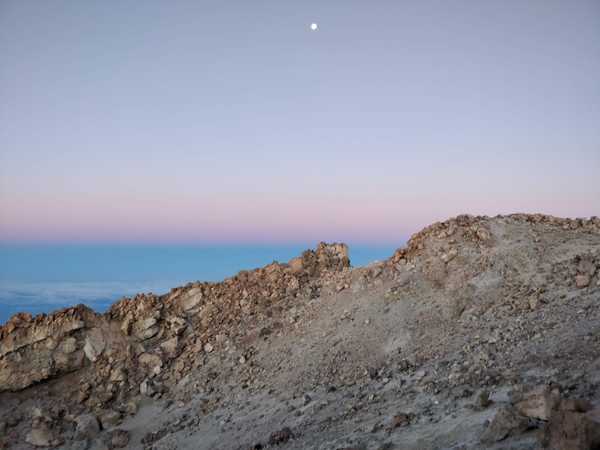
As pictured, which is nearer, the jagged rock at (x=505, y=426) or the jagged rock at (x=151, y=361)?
the jagged rock at (x=505, y=426)

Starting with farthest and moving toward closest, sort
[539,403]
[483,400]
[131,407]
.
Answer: [131,407] < [483,400] < [539,403]

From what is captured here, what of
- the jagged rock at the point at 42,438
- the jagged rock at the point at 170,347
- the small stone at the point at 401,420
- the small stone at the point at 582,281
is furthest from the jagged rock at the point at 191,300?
the small stone at the point at 582,281

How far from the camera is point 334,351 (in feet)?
42.5

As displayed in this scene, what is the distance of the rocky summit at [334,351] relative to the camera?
371 inches

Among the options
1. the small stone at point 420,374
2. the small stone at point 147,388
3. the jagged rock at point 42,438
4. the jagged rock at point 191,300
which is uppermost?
the jagged rock at point 191,300

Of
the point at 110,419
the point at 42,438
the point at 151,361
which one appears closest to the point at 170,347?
the point at 151,361

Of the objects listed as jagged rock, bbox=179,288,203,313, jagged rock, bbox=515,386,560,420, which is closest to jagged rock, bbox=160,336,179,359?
jagged rock, bbox=179,288,203,313

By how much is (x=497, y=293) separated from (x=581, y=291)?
177cm

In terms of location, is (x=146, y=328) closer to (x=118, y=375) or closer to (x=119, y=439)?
(x=118, y=375)

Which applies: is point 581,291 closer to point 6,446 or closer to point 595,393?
point 595,393

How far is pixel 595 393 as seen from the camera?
768cm

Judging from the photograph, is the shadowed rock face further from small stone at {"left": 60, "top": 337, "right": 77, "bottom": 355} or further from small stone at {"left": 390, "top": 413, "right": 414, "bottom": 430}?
small stone at {"left": 390, "top": 413, "right": 414, "bottom": 430}

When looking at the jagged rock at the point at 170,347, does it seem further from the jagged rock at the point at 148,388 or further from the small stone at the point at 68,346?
the small stone at the point at 68,346

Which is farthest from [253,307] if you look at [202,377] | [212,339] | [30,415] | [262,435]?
[30,415]
